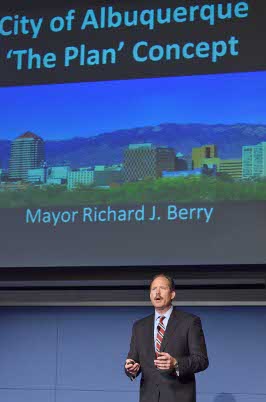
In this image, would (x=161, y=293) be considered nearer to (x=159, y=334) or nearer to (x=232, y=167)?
(x=159, y=334)

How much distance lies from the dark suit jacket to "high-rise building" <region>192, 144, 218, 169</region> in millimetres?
1503

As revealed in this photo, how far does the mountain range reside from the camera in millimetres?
4637

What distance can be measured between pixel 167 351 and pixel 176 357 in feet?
0.15

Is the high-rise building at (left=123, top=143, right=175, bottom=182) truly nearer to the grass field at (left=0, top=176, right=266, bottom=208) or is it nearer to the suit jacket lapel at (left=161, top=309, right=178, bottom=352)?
the grass field at (left=0, top=176, right=266, bottom=208)

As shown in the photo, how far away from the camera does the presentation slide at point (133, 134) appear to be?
459 cm

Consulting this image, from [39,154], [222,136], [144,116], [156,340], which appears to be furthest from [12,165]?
[156,340]

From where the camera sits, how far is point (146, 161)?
4746 mm

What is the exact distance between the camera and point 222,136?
184 inches

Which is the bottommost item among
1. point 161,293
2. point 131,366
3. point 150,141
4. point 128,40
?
point 131,366

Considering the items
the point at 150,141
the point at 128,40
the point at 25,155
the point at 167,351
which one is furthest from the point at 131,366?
the point at 128,40

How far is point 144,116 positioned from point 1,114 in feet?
3.21

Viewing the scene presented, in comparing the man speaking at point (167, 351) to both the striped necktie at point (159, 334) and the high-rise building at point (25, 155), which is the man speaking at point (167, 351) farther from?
the high-rise building at point (25, 155)

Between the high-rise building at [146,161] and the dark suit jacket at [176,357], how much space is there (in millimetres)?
1508

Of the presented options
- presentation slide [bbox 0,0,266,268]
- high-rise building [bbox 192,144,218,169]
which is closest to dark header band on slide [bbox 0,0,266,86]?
presentation slide [bbox 0,0,266,268]
